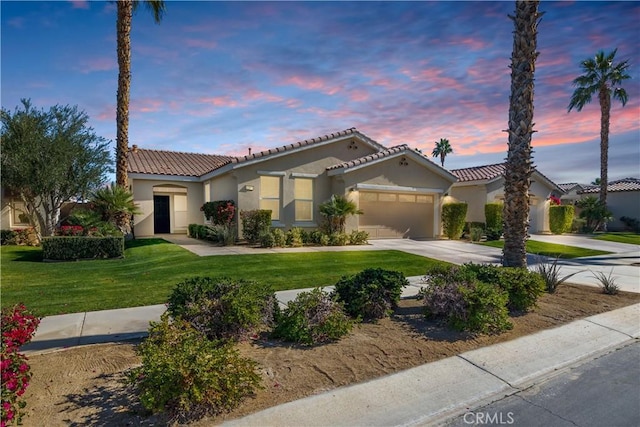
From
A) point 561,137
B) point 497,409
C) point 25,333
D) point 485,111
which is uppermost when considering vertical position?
point 485,111

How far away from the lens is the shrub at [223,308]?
4.69 m

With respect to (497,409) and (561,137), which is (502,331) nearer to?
(497,409)

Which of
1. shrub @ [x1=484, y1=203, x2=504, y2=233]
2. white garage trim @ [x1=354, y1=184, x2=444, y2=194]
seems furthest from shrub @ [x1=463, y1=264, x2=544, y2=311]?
shrub @ [x1=484, y1=203, x2=504, y2=233]

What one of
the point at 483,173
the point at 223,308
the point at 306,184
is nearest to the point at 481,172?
the point at 483,173

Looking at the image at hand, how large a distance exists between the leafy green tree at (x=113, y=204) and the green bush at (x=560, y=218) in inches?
1008

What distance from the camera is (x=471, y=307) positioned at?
17.5 ft

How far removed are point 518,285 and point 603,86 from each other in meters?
29.1

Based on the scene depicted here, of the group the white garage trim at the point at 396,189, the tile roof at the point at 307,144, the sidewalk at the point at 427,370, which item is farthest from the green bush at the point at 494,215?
the sidewalk at the point at 427,370

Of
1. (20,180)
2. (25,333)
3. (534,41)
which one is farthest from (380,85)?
(20,180)

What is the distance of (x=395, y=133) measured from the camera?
849 inches

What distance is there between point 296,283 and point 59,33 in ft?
27.7

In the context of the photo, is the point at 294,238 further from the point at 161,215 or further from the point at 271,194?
the point at 161,215

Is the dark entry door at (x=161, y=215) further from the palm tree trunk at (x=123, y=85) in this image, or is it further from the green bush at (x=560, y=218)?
the green bush at (x=560, y=218)

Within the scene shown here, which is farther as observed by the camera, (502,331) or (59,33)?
(59,33)
